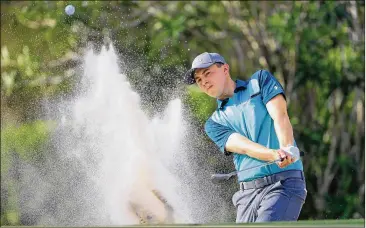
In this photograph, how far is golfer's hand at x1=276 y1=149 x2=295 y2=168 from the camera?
17.7 feet

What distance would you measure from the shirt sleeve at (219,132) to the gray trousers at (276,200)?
11.9 inches

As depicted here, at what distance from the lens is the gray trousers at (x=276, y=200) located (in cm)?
556

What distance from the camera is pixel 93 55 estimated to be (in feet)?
27.3

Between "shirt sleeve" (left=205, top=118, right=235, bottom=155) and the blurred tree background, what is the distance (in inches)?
168

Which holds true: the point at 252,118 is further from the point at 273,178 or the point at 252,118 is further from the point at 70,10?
the point at 70,10

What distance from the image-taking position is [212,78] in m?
5.86

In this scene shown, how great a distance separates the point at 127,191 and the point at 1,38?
530cm

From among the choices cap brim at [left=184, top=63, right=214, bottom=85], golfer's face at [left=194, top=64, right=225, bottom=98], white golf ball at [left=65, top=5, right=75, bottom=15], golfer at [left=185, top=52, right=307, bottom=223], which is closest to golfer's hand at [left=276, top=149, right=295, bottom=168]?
golfer at [left=185, top=52, right=307, bottom=223]

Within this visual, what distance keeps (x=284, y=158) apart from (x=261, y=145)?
0.20m

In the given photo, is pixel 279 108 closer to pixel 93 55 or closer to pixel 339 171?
pixel 93 55

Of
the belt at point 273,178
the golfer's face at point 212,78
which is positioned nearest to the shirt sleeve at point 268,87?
the golfer's face at point 212,78

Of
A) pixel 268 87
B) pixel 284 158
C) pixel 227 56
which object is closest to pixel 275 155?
pixel 284 158

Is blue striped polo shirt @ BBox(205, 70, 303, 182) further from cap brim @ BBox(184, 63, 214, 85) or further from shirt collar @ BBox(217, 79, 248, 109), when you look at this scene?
cap brim @ BBox(184, 63, 214, 85)

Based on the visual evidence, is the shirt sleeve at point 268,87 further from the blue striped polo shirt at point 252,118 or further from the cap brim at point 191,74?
the cap brim at point 191,74
